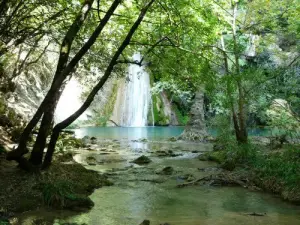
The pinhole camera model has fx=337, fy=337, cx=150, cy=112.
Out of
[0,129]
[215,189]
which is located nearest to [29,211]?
[215,189]

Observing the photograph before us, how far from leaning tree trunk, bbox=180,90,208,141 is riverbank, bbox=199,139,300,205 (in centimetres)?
879

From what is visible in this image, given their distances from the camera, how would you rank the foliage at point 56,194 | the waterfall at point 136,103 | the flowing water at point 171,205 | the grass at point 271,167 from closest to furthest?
the flowing water at point 171,205, the foliage at point 56,194, the grass at point 271,167, the waterfall at point 136,103

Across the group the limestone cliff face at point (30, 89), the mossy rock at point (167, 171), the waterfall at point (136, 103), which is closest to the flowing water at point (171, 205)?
the mossy rock at point (167, 171)

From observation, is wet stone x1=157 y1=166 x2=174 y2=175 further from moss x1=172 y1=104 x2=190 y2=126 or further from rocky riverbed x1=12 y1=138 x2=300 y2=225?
moss x1=172 y1=104 x2=190 y2=126

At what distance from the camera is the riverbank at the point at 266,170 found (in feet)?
23.6

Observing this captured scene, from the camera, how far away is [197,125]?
2061 centimetres

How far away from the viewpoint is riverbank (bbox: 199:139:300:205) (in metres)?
7.20

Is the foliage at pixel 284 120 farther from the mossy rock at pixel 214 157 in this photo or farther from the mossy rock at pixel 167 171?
the mossy rock at pixel 167 171

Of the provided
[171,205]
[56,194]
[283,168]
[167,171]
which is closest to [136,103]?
[167,171]

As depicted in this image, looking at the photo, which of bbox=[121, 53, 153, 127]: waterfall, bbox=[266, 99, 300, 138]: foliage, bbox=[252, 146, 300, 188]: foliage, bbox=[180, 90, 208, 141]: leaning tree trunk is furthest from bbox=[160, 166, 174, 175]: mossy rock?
bbox=[121, 53, 153, 127]: waterfall

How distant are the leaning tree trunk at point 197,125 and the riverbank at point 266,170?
879cm

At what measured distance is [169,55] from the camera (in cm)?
1112

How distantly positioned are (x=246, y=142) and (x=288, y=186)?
4.39 metres

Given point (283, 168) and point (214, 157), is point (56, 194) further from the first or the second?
point (214, 157)
